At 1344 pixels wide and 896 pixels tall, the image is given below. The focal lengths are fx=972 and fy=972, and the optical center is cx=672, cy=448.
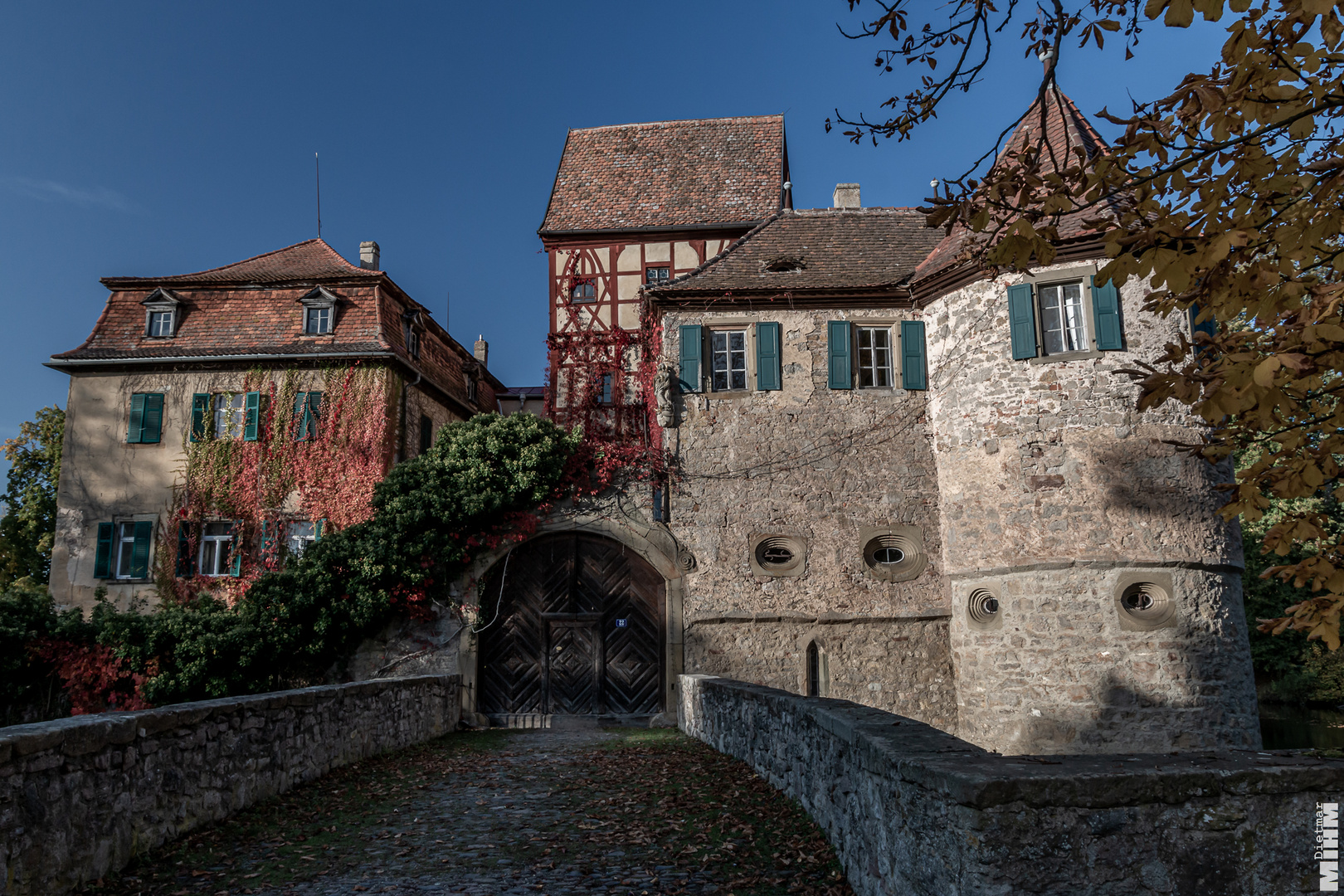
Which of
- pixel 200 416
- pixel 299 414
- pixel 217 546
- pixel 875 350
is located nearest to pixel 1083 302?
pixel 875 350

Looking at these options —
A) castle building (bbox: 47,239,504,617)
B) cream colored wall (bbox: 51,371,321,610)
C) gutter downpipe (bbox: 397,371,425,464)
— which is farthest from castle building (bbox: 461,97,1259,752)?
cream colored wall (bbox: 51,371,321,610)

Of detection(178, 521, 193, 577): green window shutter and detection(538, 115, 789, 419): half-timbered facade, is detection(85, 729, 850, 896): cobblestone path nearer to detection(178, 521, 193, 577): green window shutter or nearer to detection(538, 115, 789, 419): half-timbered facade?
detection(178, 521, 193, 577): green window shutter

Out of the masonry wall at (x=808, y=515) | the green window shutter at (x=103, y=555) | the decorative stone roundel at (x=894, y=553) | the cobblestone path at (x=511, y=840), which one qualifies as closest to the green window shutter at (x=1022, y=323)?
the masonry wall at (x=808, y=515)

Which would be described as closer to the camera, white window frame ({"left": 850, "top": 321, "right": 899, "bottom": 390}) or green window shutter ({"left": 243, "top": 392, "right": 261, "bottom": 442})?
white window frame ({"left": 850, "top": 321, "right": 899, "bottom": 390})

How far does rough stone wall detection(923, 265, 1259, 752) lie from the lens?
11.9 meters

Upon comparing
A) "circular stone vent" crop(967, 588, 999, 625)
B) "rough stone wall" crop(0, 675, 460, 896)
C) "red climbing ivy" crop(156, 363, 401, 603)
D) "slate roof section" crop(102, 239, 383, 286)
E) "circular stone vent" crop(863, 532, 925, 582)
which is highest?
"slate roof section" crop(102, 239, 383, 286)

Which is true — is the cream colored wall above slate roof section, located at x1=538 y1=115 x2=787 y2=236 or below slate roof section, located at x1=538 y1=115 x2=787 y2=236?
below

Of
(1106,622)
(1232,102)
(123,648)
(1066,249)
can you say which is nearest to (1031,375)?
(1066,249)

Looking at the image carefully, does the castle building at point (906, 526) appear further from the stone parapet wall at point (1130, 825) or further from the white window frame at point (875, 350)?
the stone parapet wall at point (1130, 825)

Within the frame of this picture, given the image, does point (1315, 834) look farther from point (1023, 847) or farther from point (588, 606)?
point (588, 606)

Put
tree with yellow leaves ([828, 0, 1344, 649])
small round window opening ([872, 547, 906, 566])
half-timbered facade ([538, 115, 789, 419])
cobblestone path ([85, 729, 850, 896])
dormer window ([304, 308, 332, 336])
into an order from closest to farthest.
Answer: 1. tree with yellow leaves ([828, 0, 1344, 649])
2. cobblestone path ([85, 729, 850, 896])
3. small round window opening ([872, 547, 906, 566])
4. dormer window ([304, 308, 332, 336])
5. half-timbered facade ([538, 115, 789, 419])

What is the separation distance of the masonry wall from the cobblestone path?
5.44 m

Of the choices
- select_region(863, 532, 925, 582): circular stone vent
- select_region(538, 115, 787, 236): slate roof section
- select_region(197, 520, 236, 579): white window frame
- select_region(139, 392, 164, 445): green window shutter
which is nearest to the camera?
select_region(863, 532, 925, 582): circular stone vent

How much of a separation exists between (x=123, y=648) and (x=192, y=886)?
10.2 m
